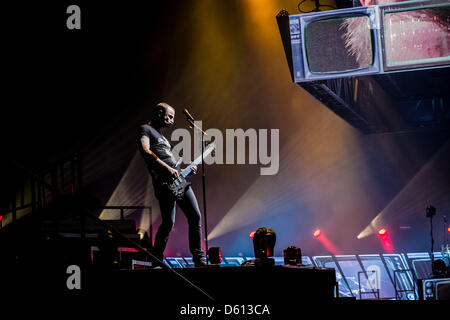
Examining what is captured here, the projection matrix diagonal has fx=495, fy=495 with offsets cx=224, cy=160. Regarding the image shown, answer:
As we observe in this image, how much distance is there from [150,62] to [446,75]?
5.42 m

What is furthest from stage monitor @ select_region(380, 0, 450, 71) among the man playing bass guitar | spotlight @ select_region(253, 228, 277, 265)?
the man playing bass guitar

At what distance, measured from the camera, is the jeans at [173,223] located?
4.00m

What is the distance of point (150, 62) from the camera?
9.80 meters

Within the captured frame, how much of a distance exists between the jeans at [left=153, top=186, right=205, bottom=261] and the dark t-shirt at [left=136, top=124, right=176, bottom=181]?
218 millimetres

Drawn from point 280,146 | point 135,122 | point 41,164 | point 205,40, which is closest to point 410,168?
point 280,146

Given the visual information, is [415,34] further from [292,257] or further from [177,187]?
[177,187]

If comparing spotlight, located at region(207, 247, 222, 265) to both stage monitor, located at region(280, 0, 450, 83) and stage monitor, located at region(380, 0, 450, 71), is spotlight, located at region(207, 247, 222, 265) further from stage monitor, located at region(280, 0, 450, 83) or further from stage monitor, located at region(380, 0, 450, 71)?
stage monitor, located at region(380, 0, 450, 71)

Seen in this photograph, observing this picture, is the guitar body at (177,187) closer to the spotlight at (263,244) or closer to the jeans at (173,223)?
the jeans at (173,223)

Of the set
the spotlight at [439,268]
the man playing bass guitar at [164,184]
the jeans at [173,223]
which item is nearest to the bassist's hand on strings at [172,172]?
the man playing bass guitar at [164,184]

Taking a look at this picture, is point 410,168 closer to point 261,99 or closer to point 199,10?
point 261,99

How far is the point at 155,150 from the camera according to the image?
4152 millimetres

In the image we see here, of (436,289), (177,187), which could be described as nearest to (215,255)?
(177,187)

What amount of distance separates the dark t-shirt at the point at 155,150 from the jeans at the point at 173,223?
0.22m

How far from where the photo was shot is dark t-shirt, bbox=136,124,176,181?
4.02 meters
